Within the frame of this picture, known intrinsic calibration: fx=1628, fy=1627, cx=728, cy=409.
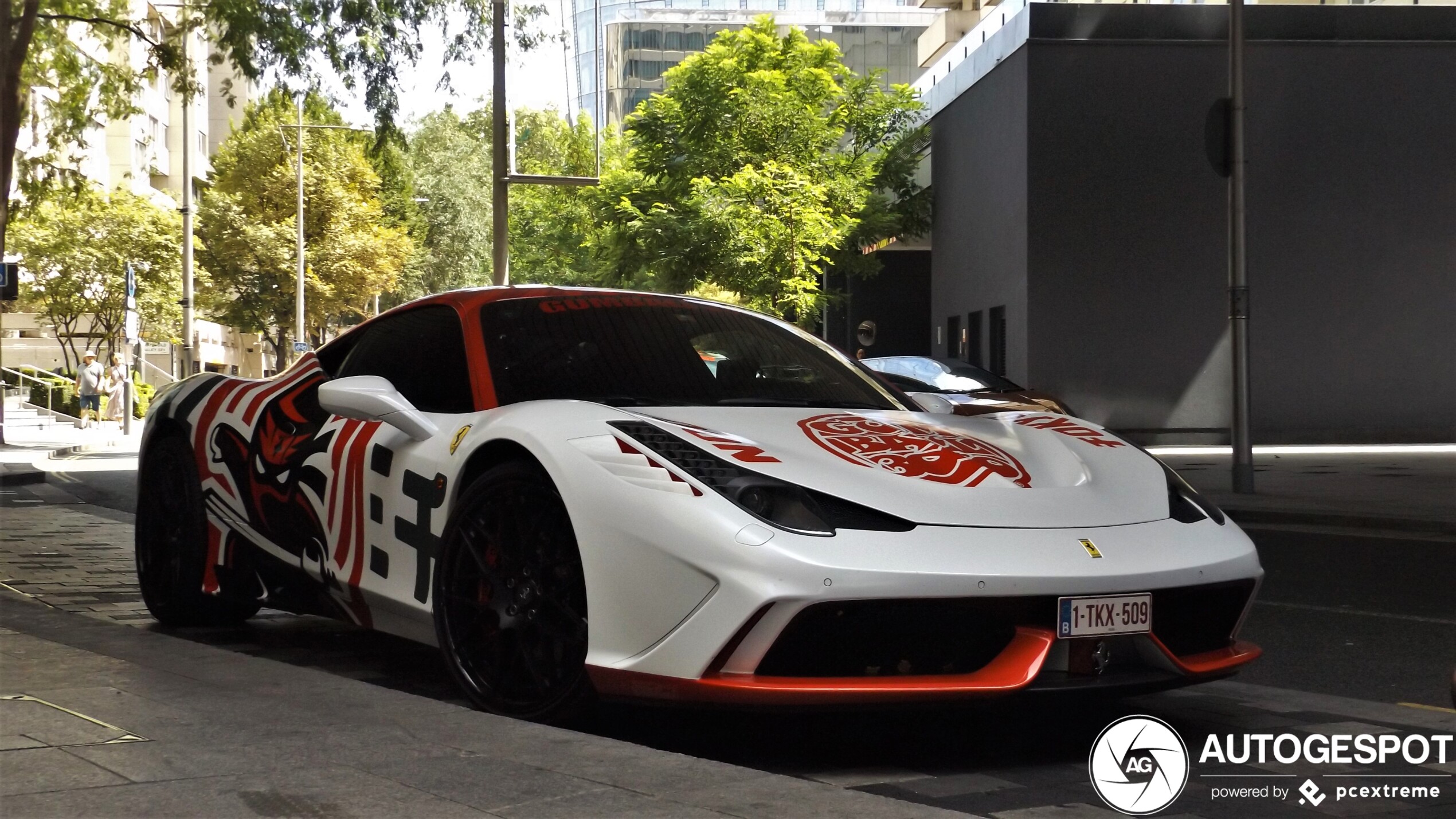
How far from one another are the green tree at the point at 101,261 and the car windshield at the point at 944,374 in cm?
3545

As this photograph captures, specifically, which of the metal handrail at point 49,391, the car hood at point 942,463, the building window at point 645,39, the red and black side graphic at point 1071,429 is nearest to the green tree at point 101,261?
the metal handrail at point 49,391

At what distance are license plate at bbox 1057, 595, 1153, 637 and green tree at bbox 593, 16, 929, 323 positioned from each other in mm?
31123

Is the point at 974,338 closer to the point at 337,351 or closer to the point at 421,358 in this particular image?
the point at 337,351

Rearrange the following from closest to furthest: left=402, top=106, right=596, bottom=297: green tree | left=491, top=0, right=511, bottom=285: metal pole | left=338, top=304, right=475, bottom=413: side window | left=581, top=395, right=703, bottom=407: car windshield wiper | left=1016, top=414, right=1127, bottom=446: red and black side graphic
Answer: left=581, top=395, right=703, bottom=407: car windshield wiper
left=1016, top=414, right=1127, bottom=446: red and black side graphic
left=338, top=304, right=475, bottom=413: side window
left=491, top=0, right=511, bottom=285: metal pole
left=402, top=106, right=596, bottom=297: green tree

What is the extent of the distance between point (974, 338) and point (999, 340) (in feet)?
5.12

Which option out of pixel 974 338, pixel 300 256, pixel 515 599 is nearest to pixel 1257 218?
pixel 974 338

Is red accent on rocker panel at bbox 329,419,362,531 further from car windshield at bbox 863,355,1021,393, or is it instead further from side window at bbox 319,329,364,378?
car windshield at bbox 863,355,1021,393

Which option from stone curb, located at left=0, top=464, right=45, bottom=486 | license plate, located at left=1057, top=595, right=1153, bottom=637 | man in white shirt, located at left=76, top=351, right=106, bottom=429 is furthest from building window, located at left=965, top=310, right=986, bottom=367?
license plate, located at left=1057, top=595, right=1153, bottom=637

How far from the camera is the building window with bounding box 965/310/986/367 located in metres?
28.6

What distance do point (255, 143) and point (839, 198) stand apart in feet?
80.6

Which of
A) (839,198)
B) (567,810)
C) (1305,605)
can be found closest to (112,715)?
(567,810)

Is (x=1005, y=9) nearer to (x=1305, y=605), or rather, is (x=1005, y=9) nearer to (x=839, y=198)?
(x=839, y=198)

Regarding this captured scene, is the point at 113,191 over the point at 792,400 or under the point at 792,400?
over

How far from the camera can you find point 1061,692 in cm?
392
